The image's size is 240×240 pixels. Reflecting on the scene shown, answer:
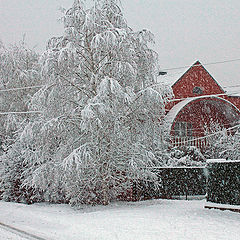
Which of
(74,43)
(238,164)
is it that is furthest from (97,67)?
(238,164)

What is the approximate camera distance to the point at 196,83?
2819 centimetres

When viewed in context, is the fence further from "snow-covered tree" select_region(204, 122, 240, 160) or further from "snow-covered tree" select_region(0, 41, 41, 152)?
"snow-covered tree" select_region(0, 41, 41, 152)

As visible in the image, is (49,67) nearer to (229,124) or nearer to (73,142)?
(73,142)

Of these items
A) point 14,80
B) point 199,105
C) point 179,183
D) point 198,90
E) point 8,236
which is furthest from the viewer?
point 199,105

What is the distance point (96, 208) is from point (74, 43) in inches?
237

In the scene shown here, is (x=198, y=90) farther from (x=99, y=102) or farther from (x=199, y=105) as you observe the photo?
(x=99, y=102)

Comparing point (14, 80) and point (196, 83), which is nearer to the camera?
point (14, 80)

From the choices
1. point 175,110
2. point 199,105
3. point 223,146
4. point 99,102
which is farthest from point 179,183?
point 199,105

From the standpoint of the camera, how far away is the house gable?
27.1 metres

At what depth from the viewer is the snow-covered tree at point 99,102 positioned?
13.0 metres

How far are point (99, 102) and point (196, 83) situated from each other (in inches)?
669

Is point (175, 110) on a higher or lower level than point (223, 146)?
higher

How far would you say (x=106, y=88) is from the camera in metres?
12.5

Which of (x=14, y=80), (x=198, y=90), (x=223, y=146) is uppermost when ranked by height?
(x=198, y=90)
